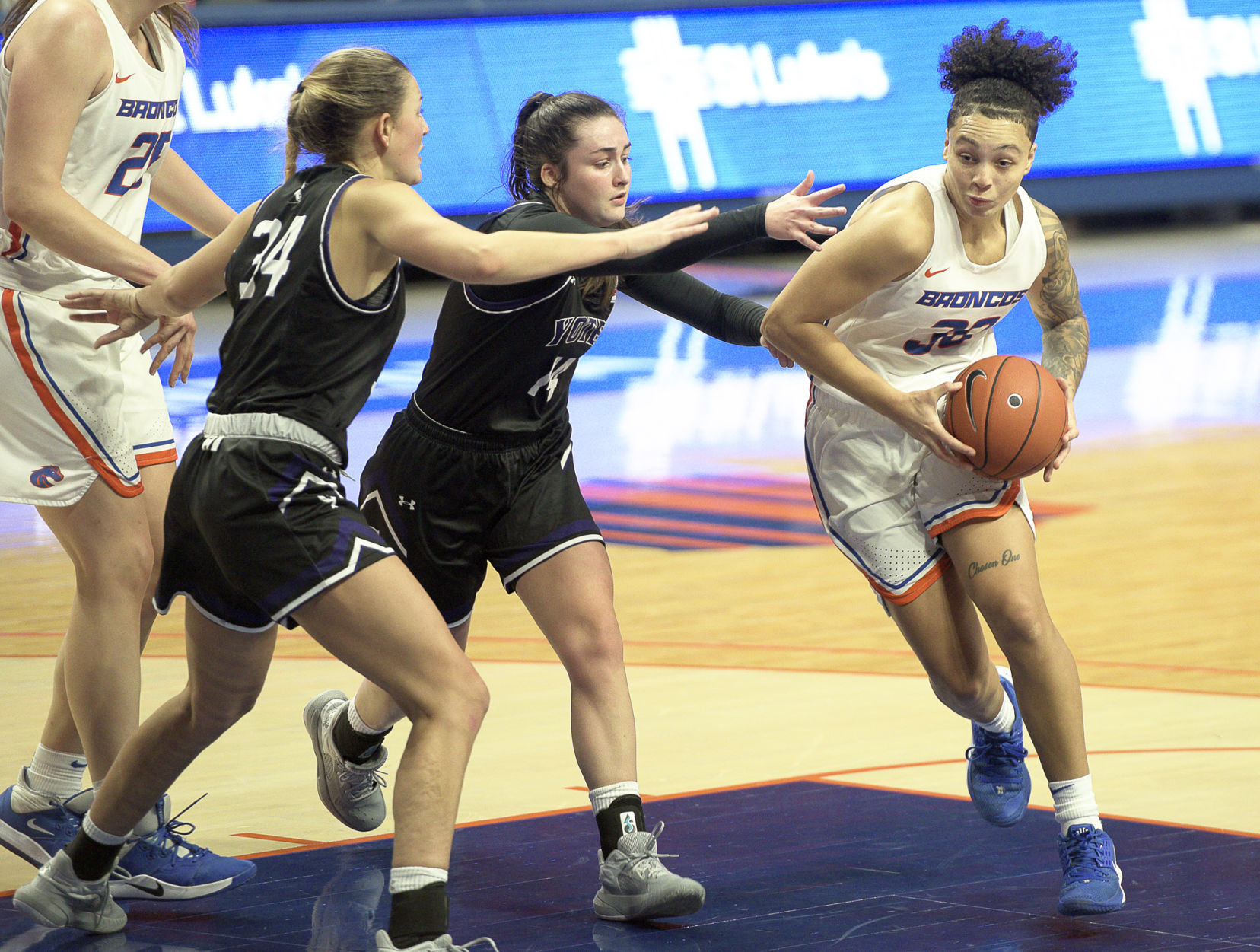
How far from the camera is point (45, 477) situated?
4.07m

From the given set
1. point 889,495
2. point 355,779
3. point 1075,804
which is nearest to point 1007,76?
point 889,495

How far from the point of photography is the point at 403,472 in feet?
14.0

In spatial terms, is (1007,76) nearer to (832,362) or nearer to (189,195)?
(832,362)

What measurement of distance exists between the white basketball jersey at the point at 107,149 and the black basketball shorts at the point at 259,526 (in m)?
0.81

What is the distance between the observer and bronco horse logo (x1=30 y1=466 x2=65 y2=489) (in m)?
4.07

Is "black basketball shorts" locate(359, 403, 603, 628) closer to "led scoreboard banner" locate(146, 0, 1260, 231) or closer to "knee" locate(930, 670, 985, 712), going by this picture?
"knee" locate(930, 670, 985, 712)

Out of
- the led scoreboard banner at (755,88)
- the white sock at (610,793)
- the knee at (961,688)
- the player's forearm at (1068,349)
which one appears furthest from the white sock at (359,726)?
the led scoreboard banner at (755,88)

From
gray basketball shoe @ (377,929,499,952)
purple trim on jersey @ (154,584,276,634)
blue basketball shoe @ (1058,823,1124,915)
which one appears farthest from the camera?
blue basketball shoe @ (1058,823,1124,915)

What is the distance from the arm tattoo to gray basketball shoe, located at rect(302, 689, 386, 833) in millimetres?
1996

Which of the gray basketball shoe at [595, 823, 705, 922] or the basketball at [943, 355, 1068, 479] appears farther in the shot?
the basketball at [943, 355, 1068, 479]

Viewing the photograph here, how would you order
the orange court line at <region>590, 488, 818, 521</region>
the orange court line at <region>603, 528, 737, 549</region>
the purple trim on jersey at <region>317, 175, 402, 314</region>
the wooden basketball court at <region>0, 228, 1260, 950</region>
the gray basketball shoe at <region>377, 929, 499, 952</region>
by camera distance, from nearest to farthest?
the gray basketball shoe at <region>377, 929, 499, 952</region>, the purple trim on jersey at <region>317, 175, 402, 314</region>, the wooden basketball court at <region>0, 228, 1260, 950</region>, the orange court line at <region>603, 528, 737, 549</region>, the orange court line at <region>590, 488, 818, 521</region>

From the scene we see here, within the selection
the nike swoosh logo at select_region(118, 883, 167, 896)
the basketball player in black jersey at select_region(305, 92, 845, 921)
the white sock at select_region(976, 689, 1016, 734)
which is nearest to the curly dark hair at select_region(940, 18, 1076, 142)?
the basketball player in black jersey at select_region(305, 92, 845, 921)

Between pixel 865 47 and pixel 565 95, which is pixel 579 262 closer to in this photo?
pixel 565 95

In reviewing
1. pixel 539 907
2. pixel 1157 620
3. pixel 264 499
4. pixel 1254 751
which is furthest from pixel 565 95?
pixel 1157 620
